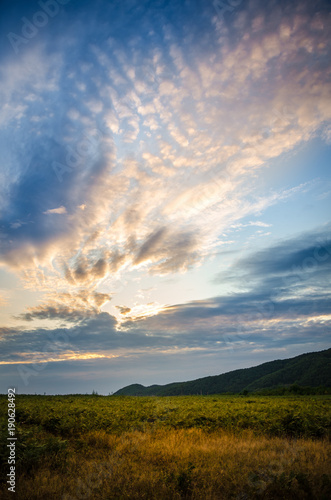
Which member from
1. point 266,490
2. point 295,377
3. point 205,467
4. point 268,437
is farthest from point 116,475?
point 295,377

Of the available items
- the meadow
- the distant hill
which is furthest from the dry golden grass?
the distant hill

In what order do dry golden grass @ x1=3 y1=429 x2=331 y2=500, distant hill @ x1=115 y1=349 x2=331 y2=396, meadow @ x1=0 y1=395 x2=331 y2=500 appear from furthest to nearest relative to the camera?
1. distant hill @ x1=115 y1=349 x2=331 y2=396
2. meadow @ x1=0 y1=395 x2=331 y2=500
3. dry golden grass @ x1=3 y1=429 x2=331 y2=500

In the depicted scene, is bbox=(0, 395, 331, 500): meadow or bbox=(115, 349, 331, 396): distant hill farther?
bbox=(115, 349, 331, 396): distant hill

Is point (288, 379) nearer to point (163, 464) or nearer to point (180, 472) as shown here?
point (163, 464)

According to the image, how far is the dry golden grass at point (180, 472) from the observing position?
6914 mm

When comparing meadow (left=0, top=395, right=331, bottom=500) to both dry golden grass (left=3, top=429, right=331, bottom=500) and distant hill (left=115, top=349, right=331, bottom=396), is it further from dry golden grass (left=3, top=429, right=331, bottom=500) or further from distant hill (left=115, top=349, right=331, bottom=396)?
distant hill (left=115, top=349, right=331, bottom=396)

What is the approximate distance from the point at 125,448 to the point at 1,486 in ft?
15.8

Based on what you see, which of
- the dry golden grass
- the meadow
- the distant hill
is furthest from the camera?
the distant hill

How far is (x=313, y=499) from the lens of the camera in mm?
6914

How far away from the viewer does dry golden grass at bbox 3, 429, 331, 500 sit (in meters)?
6.91

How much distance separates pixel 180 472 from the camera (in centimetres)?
771

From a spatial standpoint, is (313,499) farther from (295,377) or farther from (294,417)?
(295,377)

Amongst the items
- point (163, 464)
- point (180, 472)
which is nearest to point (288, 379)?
point (163, 464)

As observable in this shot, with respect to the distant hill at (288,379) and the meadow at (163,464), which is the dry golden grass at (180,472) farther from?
the distant hill at (288,379)
